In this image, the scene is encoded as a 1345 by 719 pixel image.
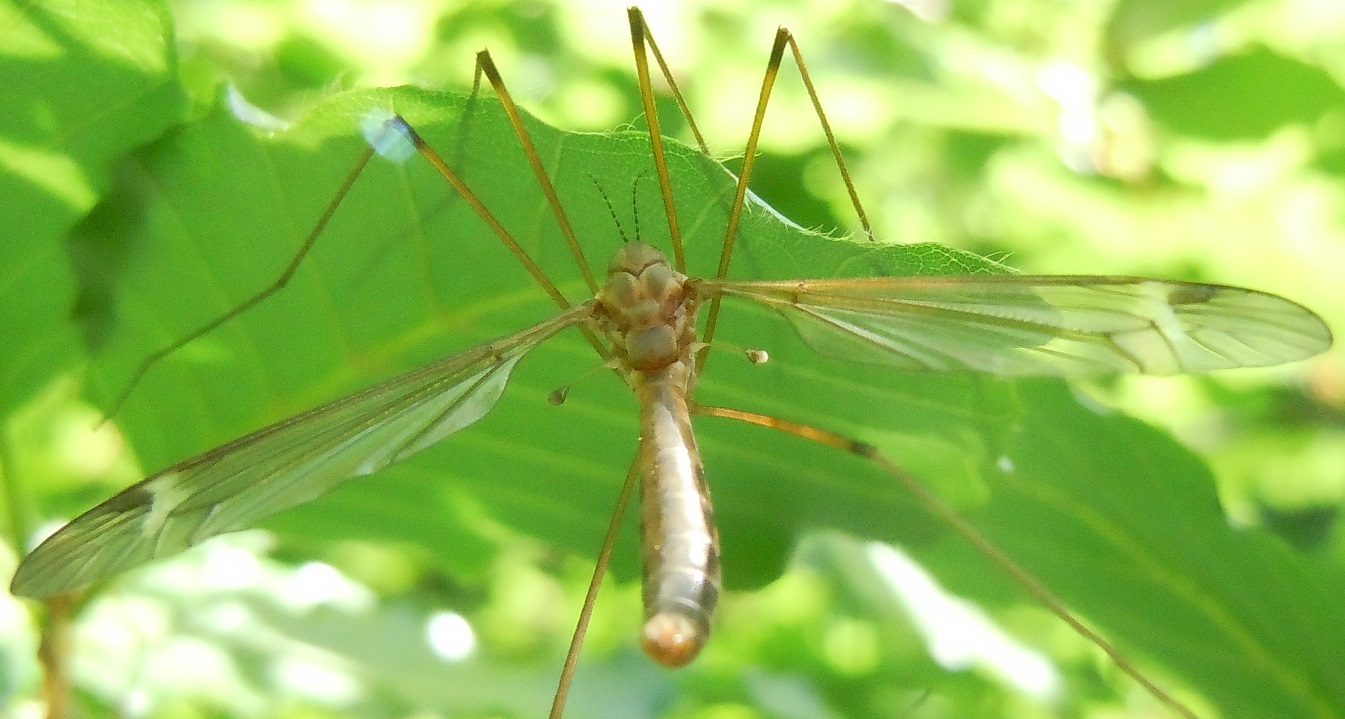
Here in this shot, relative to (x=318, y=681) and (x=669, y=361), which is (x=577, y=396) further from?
(x=318, y=681)

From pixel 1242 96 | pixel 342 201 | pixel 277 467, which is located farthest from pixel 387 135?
pixel 1242 96

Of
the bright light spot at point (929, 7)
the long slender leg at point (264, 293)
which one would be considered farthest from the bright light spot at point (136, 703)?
the bright light spot at point (929, 7)

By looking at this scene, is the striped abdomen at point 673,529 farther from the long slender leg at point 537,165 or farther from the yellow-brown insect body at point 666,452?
the long slender leg at point 537,165

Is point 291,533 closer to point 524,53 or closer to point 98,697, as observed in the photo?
point 98,697

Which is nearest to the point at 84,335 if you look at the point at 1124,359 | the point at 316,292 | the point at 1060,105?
the point at 316,292

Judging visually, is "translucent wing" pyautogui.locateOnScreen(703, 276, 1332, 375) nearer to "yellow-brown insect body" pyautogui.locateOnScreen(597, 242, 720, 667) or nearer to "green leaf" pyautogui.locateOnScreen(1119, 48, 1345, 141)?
"yellow-brown insect body" pyautogui.locateOnScreen(597, 242, 720, 667)

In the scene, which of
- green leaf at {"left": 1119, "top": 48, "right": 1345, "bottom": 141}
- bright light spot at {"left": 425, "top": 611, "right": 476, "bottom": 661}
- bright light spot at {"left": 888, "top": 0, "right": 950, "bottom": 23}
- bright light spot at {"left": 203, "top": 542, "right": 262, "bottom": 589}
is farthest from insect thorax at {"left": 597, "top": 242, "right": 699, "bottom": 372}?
green leaf at {"left": 1119, "top": 48, "right": 1345, "bottom": 141}
